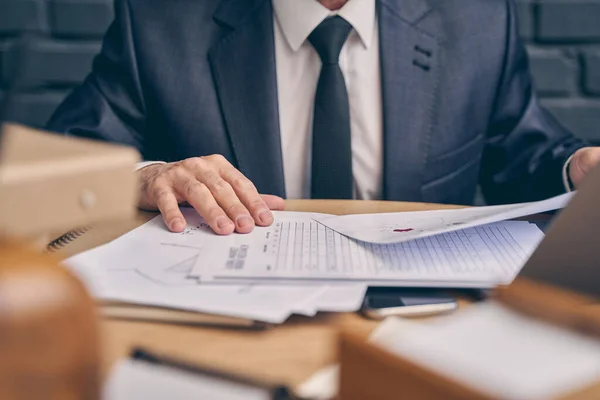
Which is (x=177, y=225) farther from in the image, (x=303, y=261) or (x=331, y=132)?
(x=331, y=132)

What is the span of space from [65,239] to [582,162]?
2.46ft

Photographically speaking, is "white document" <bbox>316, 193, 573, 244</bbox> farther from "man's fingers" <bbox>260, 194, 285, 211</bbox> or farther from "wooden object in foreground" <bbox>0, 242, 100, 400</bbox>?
"wooden object in foreground" <bbox>0, 242, 100, 400</bbox>

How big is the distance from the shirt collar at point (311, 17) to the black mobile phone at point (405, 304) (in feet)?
2.50

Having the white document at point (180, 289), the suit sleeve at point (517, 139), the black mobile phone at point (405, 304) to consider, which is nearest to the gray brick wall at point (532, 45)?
the suit sleeve at point (517, 139)

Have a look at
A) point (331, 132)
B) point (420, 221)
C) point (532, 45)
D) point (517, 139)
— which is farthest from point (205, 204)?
point (532, 45)

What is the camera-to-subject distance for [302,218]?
34.1 inches

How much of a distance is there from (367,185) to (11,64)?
3.44 feet

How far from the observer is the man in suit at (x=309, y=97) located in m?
1.23

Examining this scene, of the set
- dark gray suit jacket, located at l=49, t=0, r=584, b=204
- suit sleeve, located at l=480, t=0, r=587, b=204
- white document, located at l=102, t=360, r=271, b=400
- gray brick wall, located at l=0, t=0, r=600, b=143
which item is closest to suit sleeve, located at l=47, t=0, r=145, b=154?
dark gray suit jacket, located at l=49, t=0, r=584, b=204

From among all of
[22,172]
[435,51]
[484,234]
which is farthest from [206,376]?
[435,51]

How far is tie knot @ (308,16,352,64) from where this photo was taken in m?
1.23

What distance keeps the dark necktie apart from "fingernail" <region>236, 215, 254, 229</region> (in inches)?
17.2

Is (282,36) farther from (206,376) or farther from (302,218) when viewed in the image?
(206,376)

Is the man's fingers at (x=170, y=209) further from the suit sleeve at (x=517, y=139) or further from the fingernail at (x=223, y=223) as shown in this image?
the suit sleeve at (x=517, y=139)
